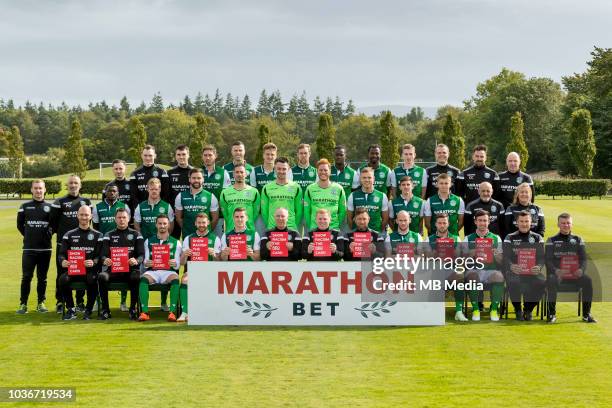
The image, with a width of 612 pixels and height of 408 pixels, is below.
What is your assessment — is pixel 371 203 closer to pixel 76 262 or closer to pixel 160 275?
pixel 160 275

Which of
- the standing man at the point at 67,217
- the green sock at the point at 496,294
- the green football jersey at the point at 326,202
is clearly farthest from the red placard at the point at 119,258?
the green sock at the point at 496,294

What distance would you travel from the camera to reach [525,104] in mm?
84562

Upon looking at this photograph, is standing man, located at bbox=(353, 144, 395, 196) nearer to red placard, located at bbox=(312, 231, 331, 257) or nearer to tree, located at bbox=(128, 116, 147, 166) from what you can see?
red placard, located at bbox=(312, 231, 331, 257)

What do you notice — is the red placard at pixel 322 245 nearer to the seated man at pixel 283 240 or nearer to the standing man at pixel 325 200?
the seated man at pixel 283 240

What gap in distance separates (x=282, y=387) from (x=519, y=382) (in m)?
2.31

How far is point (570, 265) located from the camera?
1055 cm

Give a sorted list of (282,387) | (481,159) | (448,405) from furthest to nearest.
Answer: (481,159) < (282,387) < (448,405)

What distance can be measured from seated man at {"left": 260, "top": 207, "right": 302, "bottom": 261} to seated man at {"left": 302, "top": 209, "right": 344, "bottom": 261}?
0.45 feet

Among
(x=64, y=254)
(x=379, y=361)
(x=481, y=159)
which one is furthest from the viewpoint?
(x=481, y=159)

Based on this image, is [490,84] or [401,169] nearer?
[401,169]

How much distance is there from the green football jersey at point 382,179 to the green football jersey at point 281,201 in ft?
6.19

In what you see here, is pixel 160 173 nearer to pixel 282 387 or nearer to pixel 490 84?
pixel 282 387

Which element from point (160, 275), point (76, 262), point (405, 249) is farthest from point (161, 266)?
point (405, 249)

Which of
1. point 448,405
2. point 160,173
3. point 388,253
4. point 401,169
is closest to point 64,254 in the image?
point 160,173
